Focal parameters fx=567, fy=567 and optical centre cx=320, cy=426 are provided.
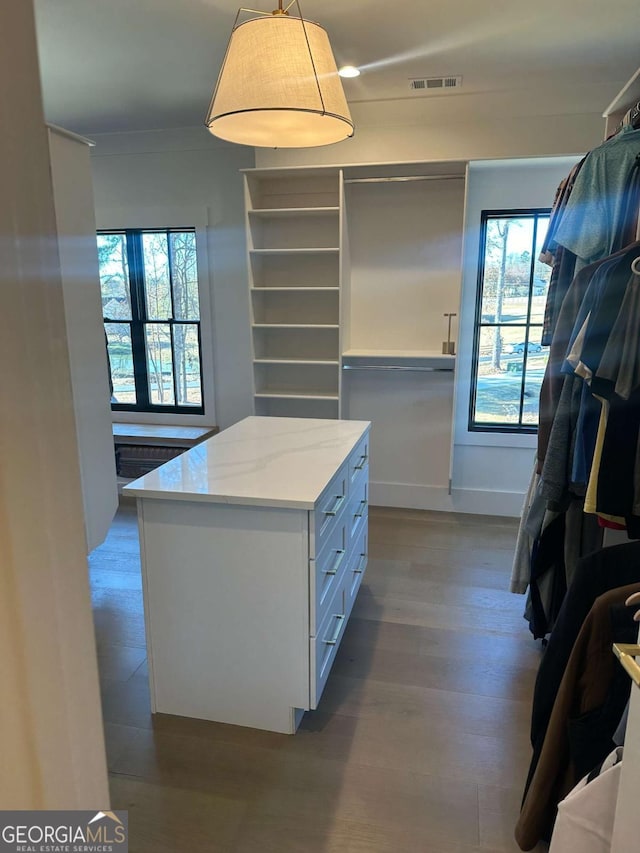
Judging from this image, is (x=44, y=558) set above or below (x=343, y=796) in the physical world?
above

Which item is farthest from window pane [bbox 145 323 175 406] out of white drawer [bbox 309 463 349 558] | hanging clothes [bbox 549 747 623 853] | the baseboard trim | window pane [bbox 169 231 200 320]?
hanging clothes [bbox 549 747 623 853]

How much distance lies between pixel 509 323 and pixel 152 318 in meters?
2.89

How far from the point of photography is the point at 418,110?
12.0 ft

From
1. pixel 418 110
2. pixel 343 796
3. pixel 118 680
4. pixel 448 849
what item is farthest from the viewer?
pixel 418 110

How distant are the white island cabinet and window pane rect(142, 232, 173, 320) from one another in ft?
9.57

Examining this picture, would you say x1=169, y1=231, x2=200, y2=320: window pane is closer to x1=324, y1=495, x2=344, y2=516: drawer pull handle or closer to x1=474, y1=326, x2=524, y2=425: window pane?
x1=474, y1=326, x2=524, y2=425: window pane

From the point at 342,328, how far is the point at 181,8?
79.2 inches

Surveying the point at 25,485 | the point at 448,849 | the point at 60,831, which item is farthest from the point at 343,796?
the point at 25,485

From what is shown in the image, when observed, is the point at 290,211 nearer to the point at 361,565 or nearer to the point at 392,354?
the point at 392,354

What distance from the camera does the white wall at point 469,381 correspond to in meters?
3.79

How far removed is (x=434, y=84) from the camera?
3.41 metres

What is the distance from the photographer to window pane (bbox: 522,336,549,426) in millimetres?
4082

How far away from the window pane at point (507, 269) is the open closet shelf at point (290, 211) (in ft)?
3.73

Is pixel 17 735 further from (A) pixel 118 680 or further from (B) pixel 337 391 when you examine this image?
(B) pixel 337 391
